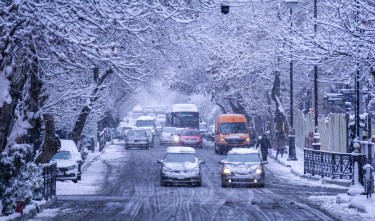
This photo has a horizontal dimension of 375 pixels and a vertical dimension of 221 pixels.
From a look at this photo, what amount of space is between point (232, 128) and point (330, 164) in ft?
79.9

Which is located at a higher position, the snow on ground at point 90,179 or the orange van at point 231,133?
the orange van at point 231,133

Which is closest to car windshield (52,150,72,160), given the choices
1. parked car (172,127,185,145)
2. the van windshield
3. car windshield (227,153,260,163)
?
car windshield (227,153,260,163)

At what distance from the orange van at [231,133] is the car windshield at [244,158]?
76.4ft

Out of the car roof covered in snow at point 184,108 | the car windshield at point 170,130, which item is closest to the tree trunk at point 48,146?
the car windshield at point 170,130

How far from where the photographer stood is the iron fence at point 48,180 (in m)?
25.1

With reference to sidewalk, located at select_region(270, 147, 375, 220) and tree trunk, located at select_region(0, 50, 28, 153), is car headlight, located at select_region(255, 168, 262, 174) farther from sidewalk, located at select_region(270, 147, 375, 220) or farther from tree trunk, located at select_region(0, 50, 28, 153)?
tree trunk, located at select_region(0, 50, 28, 153)

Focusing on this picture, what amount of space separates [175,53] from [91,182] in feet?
31.7

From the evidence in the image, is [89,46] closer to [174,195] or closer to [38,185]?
[38,185]

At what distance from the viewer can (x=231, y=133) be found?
58.8m

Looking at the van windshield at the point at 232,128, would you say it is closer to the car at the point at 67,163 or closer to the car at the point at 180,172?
the car at the point at 180,172

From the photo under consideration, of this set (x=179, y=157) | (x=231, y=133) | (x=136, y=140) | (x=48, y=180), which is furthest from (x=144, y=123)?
(x=48, y=180)

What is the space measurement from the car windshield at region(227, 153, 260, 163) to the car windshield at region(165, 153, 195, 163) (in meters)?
1.61

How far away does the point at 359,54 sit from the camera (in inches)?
819

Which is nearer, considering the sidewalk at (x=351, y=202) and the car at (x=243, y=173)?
the sidewalk at (x=351, y=202)
